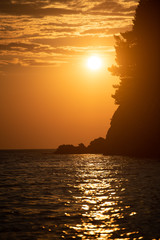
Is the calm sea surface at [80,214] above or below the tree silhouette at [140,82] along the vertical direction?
below

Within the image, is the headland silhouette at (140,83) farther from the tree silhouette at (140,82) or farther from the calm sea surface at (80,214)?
the calm sea surface at (80,214)

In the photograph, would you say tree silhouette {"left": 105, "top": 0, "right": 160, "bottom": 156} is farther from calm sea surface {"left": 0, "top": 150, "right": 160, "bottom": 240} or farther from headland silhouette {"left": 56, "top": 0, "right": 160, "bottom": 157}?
calm sea surface {"left": 0, "top": 150, "right": 160, "bottom": 240}

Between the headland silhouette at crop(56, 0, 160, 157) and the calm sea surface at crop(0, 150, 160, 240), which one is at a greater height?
the headland silhouette at crop(56, 0, 160, 157)

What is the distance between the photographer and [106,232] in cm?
1403

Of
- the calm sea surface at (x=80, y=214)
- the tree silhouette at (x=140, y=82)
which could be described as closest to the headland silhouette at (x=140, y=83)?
the tree silhouette at (x=140, y=82)

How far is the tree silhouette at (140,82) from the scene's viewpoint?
7888 centimetres

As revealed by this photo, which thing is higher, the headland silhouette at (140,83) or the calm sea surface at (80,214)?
the headland silhouette at (140,83)

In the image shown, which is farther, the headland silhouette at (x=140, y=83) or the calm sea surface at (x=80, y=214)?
the headland silhouette at (x=140, y=83)

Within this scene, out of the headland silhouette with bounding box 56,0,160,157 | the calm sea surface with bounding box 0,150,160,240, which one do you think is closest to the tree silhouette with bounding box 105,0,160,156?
the headland silhouette with bounding box 56,0,160,157

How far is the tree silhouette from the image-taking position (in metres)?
78.9

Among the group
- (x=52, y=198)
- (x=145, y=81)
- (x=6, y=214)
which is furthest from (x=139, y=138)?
(x=6, y=214)

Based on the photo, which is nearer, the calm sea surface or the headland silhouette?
the calm sea surface

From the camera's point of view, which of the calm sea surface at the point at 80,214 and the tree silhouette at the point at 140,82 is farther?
the tree silhouette at the point at 140,82

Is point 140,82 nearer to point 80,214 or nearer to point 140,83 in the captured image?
point 140,83
